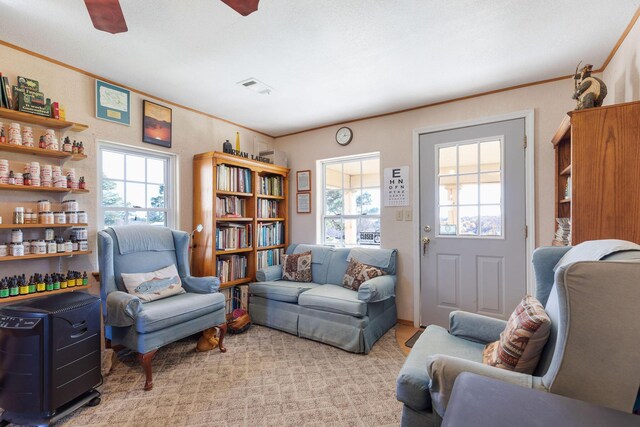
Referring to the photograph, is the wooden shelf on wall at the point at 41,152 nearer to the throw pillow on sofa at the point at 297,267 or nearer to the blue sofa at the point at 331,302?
the blue sofa at the point at 331,302

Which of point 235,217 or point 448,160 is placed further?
point 235,217

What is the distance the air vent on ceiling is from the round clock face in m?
Result: 1.16

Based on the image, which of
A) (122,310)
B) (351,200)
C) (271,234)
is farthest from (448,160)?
(122,310)

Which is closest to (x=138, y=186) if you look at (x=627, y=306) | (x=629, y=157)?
(x=627, y=306)

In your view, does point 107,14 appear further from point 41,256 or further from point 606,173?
point 606,173

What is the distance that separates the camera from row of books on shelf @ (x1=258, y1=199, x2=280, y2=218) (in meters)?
3.75

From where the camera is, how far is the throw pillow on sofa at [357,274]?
9.89ft

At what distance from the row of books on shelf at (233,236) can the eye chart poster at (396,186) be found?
5.49 ft

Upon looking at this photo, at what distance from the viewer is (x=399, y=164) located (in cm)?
331

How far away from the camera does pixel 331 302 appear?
8.90 ft

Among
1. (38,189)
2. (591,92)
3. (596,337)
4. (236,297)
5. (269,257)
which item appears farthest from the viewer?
(269,257)

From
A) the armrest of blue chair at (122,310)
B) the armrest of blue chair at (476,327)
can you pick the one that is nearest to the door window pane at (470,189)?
the armrest of blue chair at (476,327)

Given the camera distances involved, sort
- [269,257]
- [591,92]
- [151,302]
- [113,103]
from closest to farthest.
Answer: [591,92] < [151,302] < [113,103] < [269,257]

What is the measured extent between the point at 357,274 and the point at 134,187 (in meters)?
2.38
